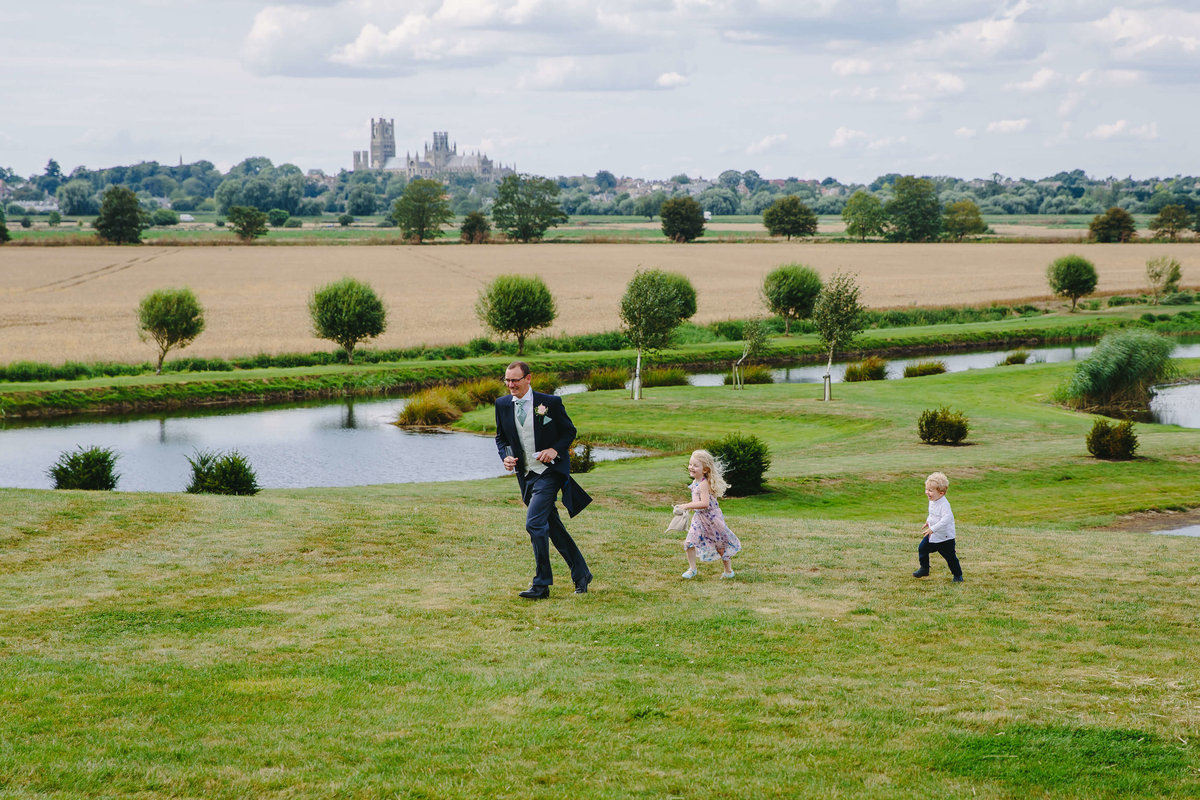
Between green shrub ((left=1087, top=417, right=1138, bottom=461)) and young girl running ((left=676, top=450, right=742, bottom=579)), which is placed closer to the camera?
young girl running ((left=676, top=450, right=742, bottom=579))

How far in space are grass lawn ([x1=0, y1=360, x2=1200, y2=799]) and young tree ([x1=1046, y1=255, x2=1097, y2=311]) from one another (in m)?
72.1

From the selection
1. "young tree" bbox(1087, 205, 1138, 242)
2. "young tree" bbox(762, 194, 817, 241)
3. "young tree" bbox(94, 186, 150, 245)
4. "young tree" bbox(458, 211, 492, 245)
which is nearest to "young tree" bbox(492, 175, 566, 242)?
"young tree" bbox(458, 211, 492, 245)

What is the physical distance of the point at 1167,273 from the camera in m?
89.0

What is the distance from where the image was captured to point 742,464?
2455 cm

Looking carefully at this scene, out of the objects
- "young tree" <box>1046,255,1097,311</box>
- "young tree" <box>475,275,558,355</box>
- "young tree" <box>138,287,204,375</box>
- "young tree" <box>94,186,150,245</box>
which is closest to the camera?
"young tree" <box>138,287,204,375</box>

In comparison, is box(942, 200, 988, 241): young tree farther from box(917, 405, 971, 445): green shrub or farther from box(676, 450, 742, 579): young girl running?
box(676, 450, 742, 579): young girl running

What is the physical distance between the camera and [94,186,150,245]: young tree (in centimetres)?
14450

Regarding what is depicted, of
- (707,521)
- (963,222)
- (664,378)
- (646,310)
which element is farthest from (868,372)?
(963,222)

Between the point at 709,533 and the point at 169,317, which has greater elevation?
the point at 169,317

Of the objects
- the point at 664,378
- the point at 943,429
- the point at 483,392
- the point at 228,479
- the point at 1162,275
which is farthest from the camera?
the point at 1162,275

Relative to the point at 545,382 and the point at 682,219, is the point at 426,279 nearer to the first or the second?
the point at 545,382

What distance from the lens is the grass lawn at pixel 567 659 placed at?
7.22 metres

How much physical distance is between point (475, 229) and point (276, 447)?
4965 inches

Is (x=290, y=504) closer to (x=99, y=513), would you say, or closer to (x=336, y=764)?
(x=99, y=513)
